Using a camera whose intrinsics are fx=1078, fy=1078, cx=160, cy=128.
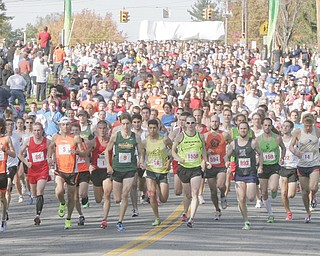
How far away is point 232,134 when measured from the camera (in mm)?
21734

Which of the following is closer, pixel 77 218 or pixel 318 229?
pixel 318 229

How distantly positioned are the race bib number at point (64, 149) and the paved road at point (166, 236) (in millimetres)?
1284

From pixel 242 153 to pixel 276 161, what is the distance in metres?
1.10

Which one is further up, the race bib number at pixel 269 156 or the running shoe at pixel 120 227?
the race bib number at pixel 269 156

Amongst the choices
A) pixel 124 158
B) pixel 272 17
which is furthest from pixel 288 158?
pixel 272 17

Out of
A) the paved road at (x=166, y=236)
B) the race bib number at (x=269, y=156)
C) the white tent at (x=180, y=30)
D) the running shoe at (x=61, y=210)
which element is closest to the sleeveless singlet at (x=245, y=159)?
the race bib number at (x=269, y=156)

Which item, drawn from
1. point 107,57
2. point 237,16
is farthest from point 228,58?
point 237,16

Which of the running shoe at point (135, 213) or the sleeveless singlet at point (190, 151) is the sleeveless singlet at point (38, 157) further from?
the sleeveless singlet at point (190, 151)

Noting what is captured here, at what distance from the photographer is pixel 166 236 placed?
55.3 ft

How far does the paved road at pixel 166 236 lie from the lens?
15.3 meters

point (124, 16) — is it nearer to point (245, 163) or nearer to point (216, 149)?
point (216, 149)

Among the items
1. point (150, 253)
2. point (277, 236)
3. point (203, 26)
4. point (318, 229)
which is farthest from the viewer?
point (203, 26)

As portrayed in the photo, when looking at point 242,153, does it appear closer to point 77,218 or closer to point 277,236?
point 277,236

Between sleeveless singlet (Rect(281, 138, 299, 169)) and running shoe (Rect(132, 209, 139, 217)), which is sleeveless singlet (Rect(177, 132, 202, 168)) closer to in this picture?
running shoe (Rect(132, 209, 139, 217))
